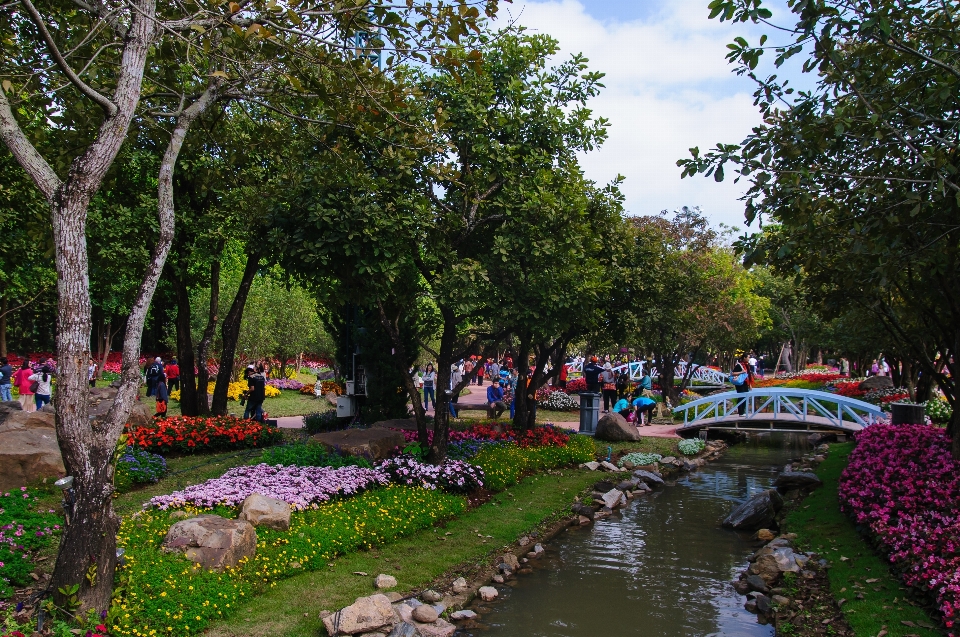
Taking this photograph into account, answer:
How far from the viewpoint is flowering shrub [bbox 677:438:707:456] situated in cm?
1848

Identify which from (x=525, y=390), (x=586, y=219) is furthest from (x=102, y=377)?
(x=586, y=219)

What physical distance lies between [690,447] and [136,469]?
13067 mm

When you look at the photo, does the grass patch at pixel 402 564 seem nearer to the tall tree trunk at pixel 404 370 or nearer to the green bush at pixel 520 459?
the green bush at pixel 520 459

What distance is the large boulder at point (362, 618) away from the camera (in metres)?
6.64

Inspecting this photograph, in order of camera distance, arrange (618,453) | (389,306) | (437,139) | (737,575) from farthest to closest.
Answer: (618,453) → (389,306) → (437,139) → (737,575)

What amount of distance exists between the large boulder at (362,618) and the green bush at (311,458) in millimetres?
4455

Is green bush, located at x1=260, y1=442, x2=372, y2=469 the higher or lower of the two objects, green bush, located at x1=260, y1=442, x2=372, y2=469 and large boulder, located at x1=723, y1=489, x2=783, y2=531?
the higher

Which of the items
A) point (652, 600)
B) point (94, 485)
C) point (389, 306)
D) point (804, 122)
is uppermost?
point (804, 122)

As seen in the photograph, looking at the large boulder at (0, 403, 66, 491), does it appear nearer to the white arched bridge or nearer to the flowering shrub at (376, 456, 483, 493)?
the flowering shrub at (376, 456, 483, 493)

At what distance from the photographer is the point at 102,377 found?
3278cm

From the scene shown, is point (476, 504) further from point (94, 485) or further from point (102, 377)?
point (102, 377)

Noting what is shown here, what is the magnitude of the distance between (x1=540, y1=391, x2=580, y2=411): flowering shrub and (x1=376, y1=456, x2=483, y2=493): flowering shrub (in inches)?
599

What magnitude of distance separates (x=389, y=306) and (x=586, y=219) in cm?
420

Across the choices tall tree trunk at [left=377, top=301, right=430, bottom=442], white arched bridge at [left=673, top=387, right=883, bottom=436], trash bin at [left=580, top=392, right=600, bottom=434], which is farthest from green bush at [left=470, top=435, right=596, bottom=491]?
white arched bridge at [left=673, top=387, right=883, bottom=436]
